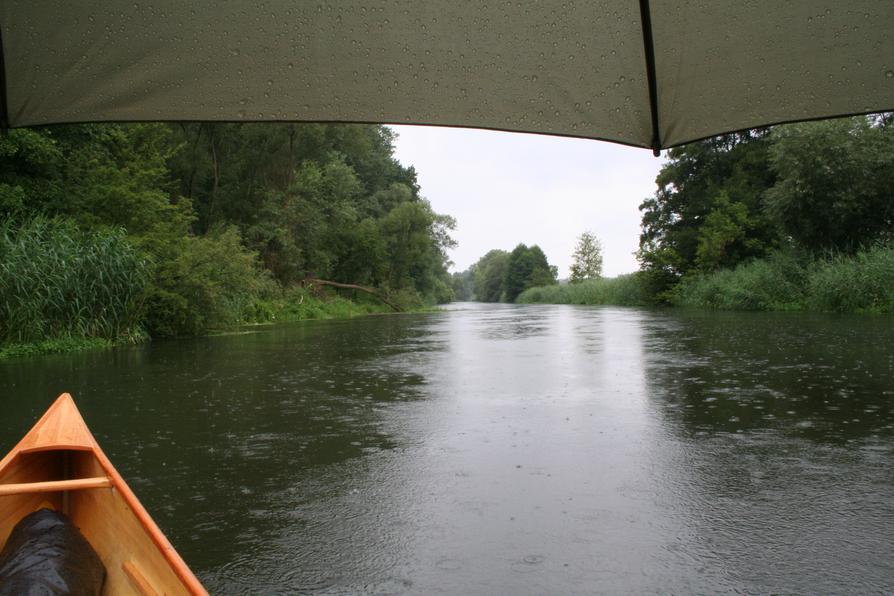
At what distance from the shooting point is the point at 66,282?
11.7 metres

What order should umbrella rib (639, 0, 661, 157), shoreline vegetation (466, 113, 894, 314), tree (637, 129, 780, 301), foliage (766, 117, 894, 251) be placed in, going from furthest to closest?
1. tree (637, 129, 780, 301)
2. foliage (766, 117, 894, 251)
3. shoreline vegetation (466, 113, 894, 314)
4. umbrella rib (639, 0, 661, 157)

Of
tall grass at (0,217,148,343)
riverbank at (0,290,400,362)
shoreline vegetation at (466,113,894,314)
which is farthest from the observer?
shoreline vegetation at (466,113,894,314)

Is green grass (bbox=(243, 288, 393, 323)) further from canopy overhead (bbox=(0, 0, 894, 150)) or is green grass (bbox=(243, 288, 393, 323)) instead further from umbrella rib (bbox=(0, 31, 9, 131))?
canopy overhead (bbox=(0, 0, 894, 150))

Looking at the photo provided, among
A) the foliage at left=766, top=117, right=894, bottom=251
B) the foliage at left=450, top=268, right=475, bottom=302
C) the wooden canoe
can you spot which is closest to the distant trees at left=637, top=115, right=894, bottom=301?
the foliage at left=766, top=117, right=894, bottom=251

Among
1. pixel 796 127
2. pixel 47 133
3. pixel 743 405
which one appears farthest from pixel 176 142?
pixel 743 405

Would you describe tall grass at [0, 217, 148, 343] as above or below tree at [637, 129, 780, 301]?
below

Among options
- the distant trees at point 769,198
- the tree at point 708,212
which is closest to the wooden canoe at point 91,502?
the distant trees at point 769,198

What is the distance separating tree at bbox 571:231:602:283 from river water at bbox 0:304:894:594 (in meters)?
69.9

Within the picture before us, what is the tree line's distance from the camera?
11.8 metres

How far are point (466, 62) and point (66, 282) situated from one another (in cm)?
1185

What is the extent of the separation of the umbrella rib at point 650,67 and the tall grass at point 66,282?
11391mm

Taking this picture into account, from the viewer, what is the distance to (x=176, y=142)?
28.9 m

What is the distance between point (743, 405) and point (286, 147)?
32060 millimetres

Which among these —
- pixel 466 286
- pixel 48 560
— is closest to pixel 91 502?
pixel 48 560
